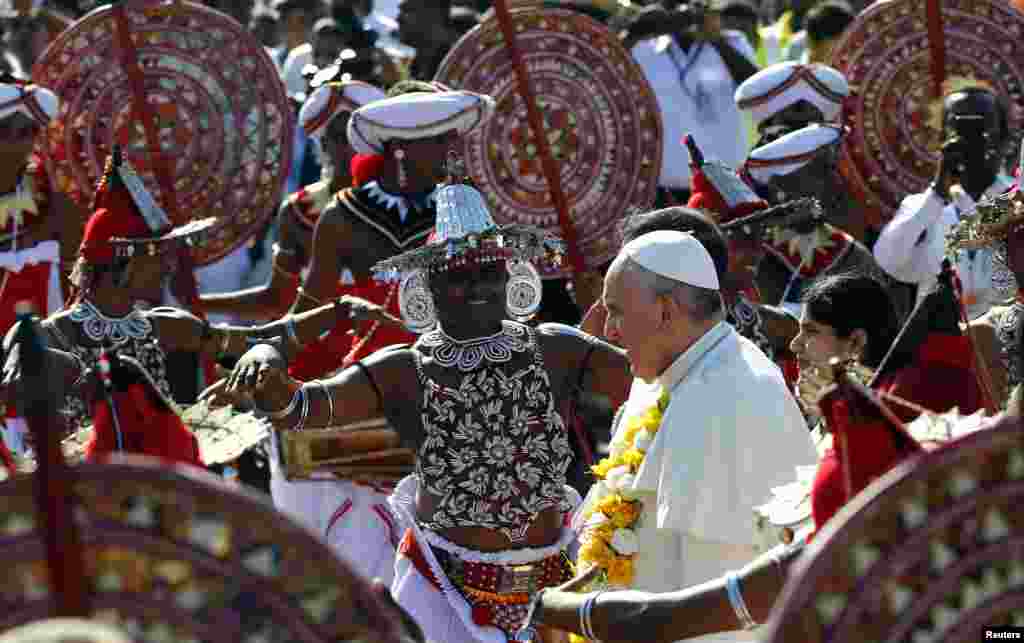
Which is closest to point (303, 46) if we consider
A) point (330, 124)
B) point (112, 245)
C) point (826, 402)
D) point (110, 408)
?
point (330, 124)

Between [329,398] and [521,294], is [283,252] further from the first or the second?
[329,398]

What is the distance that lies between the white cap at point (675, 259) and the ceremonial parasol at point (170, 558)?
2.30m

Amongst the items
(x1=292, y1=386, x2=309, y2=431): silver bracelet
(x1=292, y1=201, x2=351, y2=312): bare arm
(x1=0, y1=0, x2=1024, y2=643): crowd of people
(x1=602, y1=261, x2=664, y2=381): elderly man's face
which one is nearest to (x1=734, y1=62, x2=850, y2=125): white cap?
(x1=0, y1=0, x2=1024, y2=643): crowd of people

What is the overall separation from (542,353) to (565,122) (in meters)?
3.21

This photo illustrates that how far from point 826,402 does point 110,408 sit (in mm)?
1980

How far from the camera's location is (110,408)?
17.8 ft

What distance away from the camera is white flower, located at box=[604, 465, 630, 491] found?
5.56m

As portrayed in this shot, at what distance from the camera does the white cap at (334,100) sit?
9.93 metres

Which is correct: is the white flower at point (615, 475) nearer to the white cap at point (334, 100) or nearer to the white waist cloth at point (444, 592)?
the white waist cloth at point (444, 592)

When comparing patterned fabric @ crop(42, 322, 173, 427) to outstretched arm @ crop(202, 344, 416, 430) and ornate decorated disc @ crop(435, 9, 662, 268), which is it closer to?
outstretched arm @ crop(202, 344, 416, 430)

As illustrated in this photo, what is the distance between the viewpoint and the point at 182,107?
9859mm

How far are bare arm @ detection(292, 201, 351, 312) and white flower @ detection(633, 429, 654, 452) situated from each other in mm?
3213

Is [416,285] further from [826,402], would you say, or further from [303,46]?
[303,46]

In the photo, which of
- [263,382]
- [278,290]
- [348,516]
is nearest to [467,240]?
[263,382]
